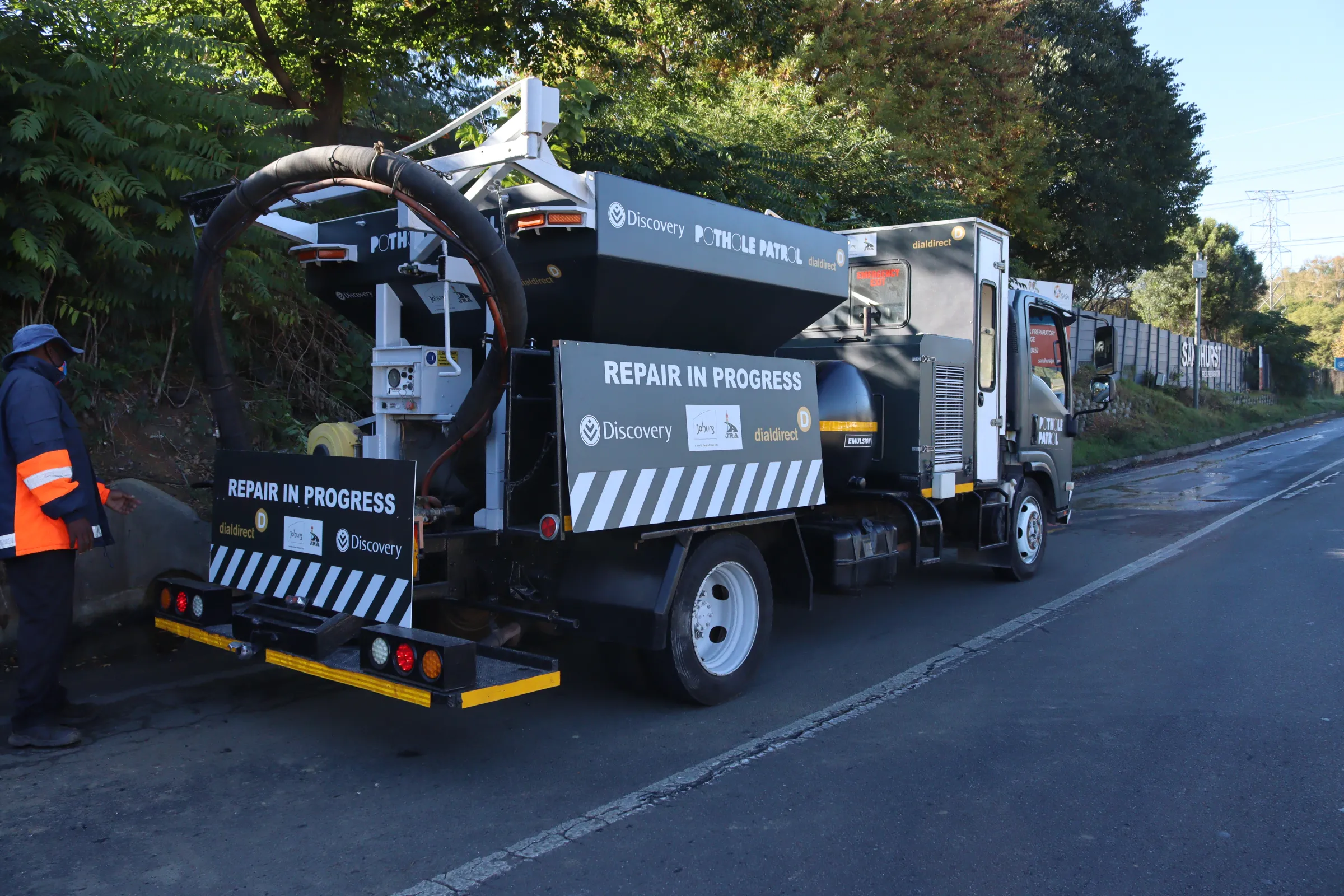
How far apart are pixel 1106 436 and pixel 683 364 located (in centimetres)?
2230

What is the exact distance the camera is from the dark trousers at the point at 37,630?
182 inches

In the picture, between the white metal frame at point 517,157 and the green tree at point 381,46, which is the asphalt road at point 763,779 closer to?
the white metal frame at point 517,157

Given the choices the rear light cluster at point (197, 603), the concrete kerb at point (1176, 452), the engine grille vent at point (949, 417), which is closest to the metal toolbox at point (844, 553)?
the engine grille vent at point (949, 417)

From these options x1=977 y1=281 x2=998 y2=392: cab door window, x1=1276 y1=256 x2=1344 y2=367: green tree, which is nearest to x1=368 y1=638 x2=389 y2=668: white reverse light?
x1=977 y1=281 x2=998 y2=392: cab door window

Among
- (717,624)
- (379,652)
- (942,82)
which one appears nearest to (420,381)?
(379,652)

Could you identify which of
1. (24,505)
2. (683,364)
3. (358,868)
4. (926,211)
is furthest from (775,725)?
(926,211)

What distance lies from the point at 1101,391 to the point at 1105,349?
1.52 ft

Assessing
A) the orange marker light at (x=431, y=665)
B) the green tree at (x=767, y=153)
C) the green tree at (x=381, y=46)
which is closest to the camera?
the orange marker light at (x=431, y=665)

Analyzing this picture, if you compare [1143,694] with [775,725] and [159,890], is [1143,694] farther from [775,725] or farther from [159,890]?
[159,890]

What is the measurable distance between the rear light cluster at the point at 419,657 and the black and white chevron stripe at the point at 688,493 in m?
0.77

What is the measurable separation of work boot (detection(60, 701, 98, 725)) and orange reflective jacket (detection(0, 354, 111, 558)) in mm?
804

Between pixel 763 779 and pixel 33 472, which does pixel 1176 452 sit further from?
pixel 33 472

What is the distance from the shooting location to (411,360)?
5.17 m

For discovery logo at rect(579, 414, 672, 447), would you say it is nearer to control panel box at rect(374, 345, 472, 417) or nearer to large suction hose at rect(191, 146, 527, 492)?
large suction hose at rect(191, 146, 527, 492)
